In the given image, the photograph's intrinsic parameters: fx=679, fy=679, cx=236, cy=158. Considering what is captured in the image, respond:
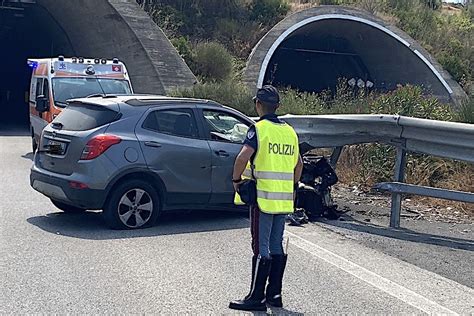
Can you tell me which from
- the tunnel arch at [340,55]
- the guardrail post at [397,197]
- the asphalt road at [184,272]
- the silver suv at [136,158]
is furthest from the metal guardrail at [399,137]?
the tunnel arch at [340,55]

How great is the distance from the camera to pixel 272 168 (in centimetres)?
577

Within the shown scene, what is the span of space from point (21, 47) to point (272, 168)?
35676 millimetres

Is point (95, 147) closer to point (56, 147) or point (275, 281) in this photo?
point (56, 147)

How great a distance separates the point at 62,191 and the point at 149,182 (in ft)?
3.62

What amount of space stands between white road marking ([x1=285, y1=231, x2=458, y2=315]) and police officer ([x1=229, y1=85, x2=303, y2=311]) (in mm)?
1231

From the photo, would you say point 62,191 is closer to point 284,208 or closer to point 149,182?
point 149,182

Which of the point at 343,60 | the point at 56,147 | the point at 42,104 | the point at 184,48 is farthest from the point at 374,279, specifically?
the point at 343,60

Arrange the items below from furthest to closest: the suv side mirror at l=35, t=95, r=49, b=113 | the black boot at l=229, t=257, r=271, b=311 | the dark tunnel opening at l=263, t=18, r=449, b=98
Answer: the dark tunnel opening at l=263, t=18, r=449, b=98, the suv side mirror at l=35, t=95, r=49, b=113, the black boot at l=229, t=257, r=271, b=311

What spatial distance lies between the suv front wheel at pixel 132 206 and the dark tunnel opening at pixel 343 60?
2461 centimetres

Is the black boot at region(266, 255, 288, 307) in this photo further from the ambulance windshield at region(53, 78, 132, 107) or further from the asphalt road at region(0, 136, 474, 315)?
the ambulance windshield at region(53, 78, 132, 107)

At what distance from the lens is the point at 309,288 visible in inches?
252

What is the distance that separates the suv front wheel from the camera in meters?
8.55

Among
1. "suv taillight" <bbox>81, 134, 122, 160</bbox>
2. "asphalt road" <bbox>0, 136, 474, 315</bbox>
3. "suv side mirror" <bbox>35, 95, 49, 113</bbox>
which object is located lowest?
"asphalt road" <bbox>0, 136, 474, 315</bbox>

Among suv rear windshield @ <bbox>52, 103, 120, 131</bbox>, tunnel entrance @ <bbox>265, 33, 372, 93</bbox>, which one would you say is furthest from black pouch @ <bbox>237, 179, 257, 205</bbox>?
tunnel entrance @ <bbox>265, 33, 372, 93</bbox>
